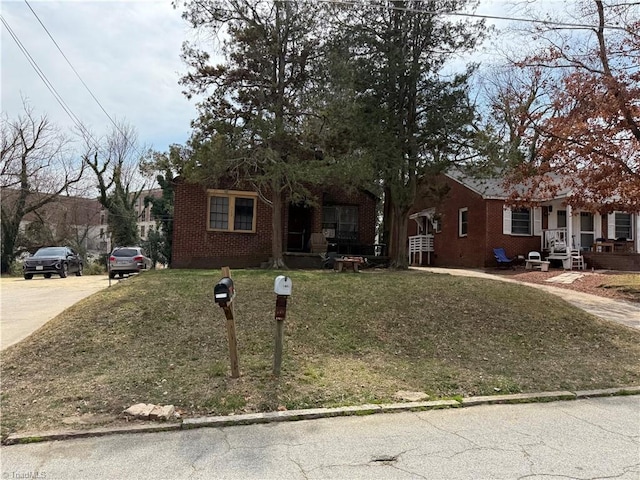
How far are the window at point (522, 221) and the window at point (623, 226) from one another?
3.95 metres

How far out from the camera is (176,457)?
151 inches

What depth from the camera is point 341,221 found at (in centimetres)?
1952

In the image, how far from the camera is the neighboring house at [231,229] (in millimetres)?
17094

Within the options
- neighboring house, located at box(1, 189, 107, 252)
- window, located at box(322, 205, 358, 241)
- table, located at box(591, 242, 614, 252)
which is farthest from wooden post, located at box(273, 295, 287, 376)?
neighboring house, located at box(1, 189, 107, 252)

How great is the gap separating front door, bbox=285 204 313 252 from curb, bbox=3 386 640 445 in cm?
1440

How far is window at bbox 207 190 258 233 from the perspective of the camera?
57.2 ft

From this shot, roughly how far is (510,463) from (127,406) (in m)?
3.63

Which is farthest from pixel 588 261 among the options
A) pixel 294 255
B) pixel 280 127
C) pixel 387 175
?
pixel 280 127

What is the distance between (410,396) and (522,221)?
59.2ft

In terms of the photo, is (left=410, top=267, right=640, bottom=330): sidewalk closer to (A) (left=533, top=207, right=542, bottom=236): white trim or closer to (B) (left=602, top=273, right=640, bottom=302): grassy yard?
(B) (left=602, top=273, right=640, bottom=302): grassy yard

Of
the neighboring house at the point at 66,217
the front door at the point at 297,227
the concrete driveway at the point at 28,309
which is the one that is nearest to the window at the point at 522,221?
the front door at the point at 297,227

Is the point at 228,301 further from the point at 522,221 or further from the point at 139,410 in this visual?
the point at 522,221

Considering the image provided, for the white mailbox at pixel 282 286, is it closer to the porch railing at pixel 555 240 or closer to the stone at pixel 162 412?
the stone at pixel 162 412

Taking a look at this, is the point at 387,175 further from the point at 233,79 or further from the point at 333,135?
the point at 233,79
